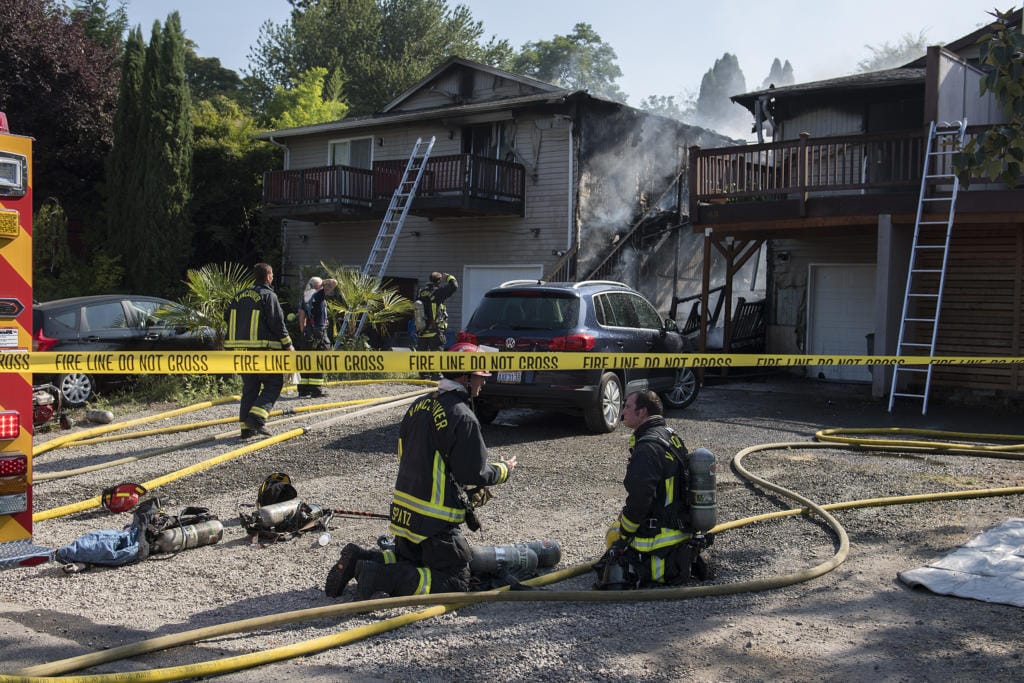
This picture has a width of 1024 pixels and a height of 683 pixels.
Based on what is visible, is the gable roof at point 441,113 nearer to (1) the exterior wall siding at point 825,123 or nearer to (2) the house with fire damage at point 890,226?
(1) the exterior wall siding at point 825,123

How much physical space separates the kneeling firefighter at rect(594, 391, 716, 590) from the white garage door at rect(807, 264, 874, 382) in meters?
12.3

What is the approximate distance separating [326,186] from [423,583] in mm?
19324

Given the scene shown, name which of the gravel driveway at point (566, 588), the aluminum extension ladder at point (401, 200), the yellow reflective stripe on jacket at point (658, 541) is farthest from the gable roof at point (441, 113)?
the yellow reflective stripe on jacket at point (658, 541)

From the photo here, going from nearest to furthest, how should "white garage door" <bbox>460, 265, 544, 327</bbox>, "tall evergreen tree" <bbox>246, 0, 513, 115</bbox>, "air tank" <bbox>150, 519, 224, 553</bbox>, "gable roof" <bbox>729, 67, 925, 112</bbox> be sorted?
1. "air tank" <bbox>150, 519, 224, 553</bbox>
2. "gable roof" <bbox>729, 67, 925, 112</bbox>
3. "white garage door" <bbox>460, 265, 544, 327</bbox>
4. "tall evergreen tree" <bbox>246, 0, 513, 115</bbox>

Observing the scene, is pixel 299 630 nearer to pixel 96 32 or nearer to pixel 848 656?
pixel 848 656

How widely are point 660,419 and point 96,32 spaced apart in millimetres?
33027

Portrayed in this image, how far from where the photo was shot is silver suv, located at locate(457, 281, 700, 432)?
9.73 metres

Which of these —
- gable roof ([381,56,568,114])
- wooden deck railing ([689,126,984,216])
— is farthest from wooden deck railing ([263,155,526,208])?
wooden deck railing ([689,126,984,216])

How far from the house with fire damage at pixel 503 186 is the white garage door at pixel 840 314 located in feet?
15.2

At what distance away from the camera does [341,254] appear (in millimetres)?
25141

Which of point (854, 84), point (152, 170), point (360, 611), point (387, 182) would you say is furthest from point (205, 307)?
point (152, 170)

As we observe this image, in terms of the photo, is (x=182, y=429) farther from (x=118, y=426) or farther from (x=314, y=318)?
(x=314, y=318)

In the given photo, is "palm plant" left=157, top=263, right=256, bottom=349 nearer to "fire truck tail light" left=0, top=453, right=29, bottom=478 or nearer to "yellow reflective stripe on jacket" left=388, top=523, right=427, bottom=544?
"fire truck tail light" left=0, top=453, right=29, bottom=478

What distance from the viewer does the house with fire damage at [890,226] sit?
42.8 ft
